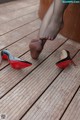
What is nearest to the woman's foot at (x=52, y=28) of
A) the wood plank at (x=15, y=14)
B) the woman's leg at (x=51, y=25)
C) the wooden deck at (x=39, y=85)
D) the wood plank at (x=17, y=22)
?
the woman's leg at (x=51, y=25)

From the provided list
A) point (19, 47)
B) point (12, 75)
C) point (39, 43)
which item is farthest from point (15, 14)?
point (12, 75)

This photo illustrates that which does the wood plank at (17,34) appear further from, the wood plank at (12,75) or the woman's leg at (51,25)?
the woman's leg at (51,25)

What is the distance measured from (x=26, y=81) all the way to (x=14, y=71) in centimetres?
11

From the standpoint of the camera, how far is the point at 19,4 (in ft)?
8.39

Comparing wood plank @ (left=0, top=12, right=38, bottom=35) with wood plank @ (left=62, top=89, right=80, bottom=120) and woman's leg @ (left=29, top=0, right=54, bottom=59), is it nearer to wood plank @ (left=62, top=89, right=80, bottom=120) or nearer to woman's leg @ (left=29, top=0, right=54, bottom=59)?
woman's leg @ (left=29, top=0, right=54, bottom=59)

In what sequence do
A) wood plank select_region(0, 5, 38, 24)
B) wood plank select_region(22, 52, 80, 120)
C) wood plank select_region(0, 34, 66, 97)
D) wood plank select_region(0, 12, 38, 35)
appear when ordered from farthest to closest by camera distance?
1. wood plank select_region(0, 5, 38, 24)
2. wood plank select_region(0, 12, 38, 35)
3. wood plank select_region(0, 34, 66, 97)
4. wood plank select_region(22, 52, 80, 120)

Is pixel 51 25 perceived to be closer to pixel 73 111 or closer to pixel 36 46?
pixel 36 46

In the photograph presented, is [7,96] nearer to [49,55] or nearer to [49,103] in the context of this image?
[49,103]

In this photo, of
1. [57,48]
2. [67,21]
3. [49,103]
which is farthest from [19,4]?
[49,103]

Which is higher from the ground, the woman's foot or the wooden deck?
the woman's foot

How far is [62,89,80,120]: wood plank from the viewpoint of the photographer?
0.89m

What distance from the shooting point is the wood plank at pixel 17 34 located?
1.46 meters

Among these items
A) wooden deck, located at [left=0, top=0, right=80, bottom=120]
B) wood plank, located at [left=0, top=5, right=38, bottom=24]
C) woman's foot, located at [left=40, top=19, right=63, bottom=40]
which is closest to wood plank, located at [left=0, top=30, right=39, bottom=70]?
wooden deck, located at [left=0, top=0, right=80, bottom=120]

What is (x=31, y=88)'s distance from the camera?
1028mm
